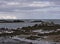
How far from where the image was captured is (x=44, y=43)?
124 ft

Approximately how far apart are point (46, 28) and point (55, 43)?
113ft

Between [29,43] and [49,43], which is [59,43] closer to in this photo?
[49,43]

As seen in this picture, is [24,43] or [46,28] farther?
[46,28]

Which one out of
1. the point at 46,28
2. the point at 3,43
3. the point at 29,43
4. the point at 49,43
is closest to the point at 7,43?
the point at 3,43

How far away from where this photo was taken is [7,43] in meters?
37.8

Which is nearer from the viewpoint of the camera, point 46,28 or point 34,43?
point 34,43

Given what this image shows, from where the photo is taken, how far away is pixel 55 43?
37781 mm

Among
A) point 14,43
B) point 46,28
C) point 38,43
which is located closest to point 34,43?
point 38,43

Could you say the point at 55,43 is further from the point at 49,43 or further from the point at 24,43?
the point at 24,43

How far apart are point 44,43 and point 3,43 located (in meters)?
6.07

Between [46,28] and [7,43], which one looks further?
[46,28]

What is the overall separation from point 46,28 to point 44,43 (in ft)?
113

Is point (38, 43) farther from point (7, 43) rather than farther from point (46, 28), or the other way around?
point (46, 28)

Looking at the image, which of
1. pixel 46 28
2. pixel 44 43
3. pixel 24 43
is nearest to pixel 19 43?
pixel 24 43
